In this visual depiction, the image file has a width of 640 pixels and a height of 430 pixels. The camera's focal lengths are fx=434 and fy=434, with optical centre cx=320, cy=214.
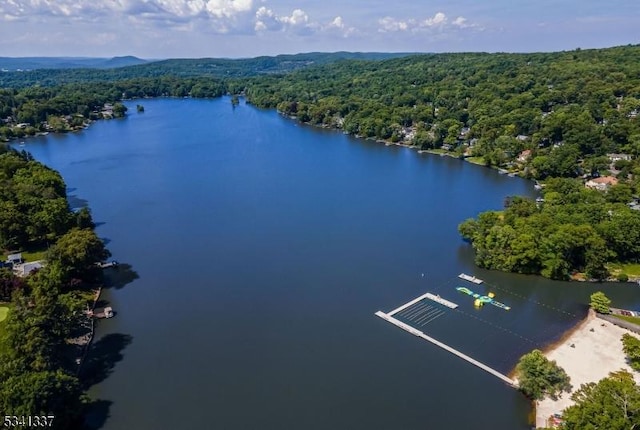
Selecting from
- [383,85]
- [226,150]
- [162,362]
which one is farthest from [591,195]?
[383,85]

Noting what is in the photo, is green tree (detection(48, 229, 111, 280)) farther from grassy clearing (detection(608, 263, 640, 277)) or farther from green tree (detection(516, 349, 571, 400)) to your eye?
grassy clearing (detection(608, 263, 640, 277))

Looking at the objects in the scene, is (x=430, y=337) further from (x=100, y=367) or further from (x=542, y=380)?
(x=100, y=367)

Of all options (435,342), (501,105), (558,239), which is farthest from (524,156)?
(435,342)

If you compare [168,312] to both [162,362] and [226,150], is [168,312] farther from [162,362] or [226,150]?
[226,150]

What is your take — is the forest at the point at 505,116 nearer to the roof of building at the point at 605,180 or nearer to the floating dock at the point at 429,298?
the roof of building at the point at 605,180

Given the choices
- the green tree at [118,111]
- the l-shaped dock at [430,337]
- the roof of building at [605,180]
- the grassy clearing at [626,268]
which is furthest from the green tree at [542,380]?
the green tree at [118,111]

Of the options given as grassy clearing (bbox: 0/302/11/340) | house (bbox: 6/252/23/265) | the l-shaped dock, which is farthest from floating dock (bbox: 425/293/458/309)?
house (bbox: 6/252/23/265)
